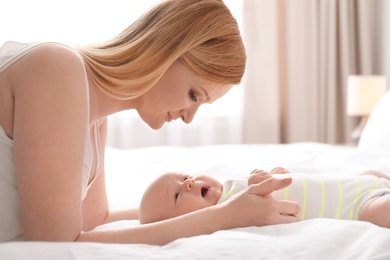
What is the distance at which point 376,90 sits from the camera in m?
3.72

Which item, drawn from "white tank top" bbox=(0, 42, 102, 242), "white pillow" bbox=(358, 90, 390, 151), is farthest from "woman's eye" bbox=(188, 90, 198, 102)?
"white pillow" bbox=(358, 90, 390, 151)

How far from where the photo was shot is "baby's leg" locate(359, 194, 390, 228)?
132 cm

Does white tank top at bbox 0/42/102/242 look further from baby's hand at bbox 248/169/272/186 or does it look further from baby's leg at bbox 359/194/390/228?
baby's leg at bbox 359/194/390/228

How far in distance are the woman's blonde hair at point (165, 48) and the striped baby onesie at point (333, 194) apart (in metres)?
0.35

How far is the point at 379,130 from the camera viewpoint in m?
2.64

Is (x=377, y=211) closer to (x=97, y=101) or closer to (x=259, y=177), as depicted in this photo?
(x=259, y=177)

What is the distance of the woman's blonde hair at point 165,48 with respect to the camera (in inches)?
54.2

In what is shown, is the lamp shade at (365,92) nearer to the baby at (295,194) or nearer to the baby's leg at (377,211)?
the baby at (295,194)

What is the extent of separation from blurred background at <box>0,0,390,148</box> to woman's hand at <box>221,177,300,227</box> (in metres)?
3.11

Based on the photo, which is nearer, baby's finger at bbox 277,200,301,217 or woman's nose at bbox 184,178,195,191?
baby's finger at bbox 277,200,301,217

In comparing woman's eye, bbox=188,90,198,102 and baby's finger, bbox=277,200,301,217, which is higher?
woman's eye, bbox=188,90,198,102

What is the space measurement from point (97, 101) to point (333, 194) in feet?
2.11

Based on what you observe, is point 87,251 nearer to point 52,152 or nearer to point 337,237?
point 52,152

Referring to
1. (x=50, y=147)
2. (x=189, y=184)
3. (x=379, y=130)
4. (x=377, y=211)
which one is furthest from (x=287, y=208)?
(x=379, y=130)
